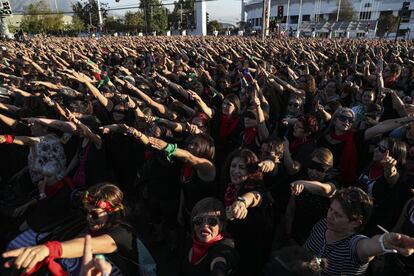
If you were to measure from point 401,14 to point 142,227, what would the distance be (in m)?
19.2

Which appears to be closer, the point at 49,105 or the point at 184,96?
the point at 49,105

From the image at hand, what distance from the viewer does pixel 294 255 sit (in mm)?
1732

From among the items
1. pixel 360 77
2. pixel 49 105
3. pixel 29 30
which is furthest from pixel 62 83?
pixel 29 30

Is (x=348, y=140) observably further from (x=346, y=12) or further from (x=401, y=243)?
(x=346, y=12)

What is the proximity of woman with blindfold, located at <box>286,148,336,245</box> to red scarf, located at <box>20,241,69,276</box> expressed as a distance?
2.00 m

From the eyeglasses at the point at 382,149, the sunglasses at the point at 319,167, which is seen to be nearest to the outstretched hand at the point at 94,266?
the sunglasses at the point at 319,167

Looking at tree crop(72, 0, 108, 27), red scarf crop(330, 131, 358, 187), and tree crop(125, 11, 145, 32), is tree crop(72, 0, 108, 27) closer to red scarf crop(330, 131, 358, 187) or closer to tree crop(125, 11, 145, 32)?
tree crop(125, 11, 145, 32)

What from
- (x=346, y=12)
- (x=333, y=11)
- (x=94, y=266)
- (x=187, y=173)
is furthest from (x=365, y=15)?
(x=94, y=266)

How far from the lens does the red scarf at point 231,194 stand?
3090 mm

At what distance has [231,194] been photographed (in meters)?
3.14

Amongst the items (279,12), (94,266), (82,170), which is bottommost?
(82,170)

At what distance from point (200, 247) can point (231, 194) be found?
835 mm

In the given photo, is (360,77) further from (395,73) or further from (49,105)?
(49,105)

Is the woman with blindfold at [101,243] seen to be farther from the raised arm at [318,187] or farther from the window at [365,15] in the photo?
the window at [365,15]
